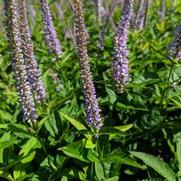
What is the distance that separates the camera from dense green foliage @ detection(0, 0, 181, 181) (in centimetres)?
418

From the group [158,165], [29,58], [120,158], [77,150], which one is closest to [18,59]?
[29,58]

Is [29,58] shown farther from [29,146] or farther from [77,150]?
[77,150]

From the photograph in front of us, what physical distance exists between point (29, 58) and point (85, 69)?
805mm

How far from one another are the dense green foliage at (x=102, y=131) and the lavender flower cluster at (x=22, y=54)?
0.27m

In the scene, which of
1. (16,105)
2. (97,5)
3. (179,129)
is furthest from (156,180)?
(97,5)

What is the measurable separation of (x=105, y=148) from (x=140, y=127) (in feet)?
3.30

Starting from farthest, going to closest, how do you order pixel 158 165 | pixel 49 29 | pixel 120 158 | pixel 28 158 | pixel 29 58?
pixel 49 29, pixel 29 58, pixel 28 158, pixel 120 158, pixel 158 165

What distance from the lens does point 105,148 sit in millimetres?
4230

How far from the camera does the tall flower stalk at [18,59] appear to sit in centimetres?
375

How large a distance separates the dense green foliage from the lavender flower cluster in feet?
0.90

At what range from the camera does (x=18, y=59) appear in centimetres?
399

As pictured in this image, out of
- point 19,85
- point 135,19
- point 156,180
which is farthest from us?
point 135,19

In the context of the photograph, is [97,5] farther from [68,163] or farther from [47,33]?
[68,163]

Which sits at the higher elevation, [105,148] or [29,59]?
[29,59]
